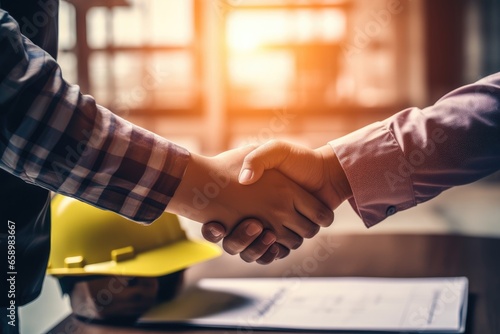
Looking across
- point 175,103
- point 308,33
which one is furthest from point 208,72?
point 308,33

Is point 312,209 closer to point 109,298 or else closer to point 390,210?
point 390,210

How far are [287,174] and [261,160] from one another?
67 mm

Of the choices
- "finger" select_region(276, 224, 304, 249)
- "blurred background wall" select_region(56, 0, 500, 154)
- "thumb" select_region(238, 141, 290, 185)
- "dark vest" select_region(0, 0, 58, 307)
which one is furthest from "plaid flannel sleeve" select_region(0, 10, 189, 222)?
"blurred background wall" select_region(56, 0, 500, 154)

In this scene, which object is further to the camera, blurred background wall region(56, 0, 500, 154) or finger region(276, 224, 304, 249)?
blurred background wall region(56, 0, 500, 154)

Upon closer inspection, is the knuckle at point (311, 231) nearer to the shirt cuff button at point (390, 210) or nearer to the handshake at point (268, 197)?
the handshake at point (268, 197)

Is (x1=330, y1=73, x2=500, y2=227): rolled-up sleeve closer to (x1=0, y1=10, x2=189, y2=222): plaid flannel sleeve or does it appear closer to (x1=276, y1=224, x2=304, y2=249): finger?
(x1=276, y1=224, x2=304, y2=249): finger

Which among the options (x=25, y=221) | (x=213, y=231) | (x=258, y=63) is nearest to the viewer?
(x=25, y=221)

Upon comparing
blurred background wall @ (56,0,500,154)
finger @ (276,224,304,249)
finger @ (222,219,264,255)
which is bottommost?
blurred background wall @ (56,0,500,154)

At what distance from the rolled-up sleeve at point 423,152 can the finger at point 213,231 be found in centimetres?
20

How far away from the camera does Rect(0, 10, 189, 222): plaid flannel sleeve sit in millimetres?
589

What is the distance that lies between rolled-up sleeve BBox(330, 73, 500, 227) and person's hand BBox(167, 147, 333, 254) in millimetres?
84

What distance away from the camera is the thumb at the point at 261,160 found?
0.87 metres

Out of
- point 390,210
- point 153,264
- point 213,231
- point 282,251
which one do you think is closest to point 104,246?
point 153,264

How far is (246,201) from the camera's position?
2.97ft
